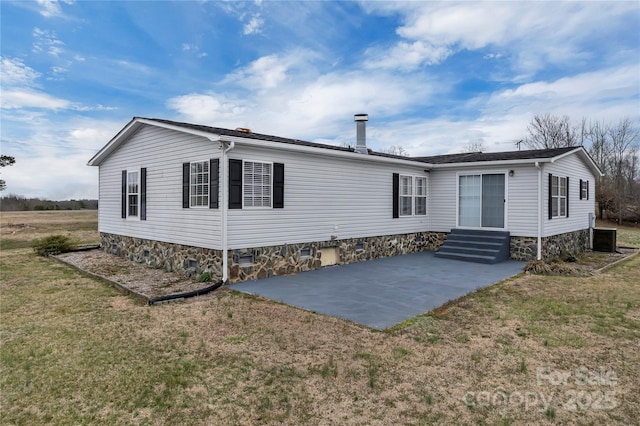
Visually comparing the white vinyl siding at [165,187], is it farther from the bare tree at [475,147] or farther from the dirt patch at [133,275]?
the bare tree at [475,147]

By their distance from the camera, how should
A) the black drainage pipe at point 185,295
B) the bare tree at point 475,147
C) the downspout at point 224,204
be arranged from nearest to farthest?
the black drainage pipe at point 185,295 → the downspout at point 224,204 → the bare tree at point 475,147

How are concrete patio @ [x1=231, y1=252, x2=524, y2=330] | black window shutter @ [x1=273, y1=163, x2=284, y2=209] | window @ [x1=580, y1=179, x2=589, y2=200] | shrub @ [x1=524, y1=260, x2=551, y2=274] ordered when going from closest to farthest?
concrete patio @ [x1=231, y1=252, x2=524, y2=330], black window shutter @ [x1=273, y1=163, x2=284, y2=209], shrub @ [x1=524, y1=260, x2=551, y2=274], window @ [x1=580, y1=179, x2=589, y2=200]

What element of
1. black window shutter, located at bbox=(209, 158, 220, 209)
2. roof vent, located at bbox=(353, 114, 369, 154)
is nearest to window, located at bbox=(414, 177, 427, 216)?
roof vent, located at bbox=(353, 114, 369, 154)

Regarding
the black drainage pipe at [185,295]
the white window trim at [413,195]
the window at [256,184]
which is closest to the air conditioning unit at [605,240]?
the white window trim at [413,195]

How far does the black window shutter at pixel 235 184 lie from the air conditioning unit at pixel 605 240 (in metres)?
13.7

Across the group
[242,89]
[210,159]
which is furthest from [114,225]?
[242,89]

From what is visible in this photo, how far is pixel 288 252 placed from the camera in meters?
8.78

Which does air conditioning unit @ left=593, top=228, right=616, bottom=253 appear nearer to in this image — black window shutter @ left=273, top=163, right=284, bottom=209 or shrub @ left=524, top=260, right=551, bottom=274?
shrub @ left=524, top=260, right=551, bottom=274

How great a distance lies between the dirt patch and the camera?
7316mm

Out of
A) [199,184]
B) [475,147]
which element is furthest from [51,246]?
[475,147]

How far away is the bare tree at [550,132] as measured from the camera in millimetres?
30453

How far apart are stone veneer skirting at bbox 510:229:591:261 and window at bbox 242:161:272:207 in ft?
24.5

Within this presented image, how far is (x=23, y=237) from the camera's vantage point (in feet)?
57.0

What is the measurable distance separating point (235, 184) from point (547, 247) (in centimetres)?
912
